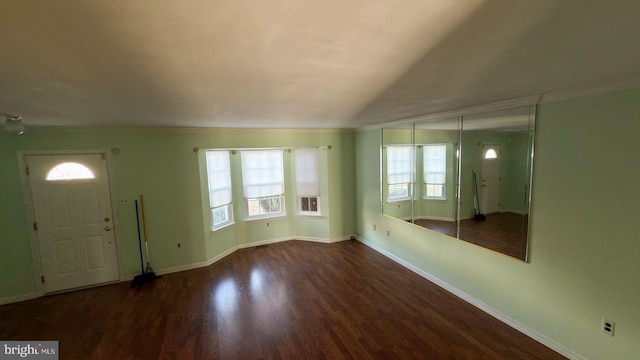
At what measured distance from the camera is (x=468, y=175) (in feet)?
11.6

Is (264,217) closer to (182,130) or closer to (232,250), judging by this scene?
(232,250)

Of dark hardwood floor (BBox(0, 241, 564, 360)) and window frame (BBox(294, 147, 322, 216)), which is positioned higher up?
window frame (BBox(294, 147, 322, 216))

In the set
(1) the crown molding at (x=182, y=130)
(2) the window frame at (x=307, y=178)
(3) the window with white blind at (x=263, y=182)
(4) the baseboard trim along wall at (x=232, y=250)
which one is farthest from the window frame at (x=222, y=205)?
(2) the window frame at (x=307, y=178)

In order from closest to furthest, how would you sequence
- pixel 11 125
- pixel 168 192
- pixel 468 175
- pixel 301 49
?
pixel 301 49
pixel 11 125
pixel 468 175
pixel 168 192

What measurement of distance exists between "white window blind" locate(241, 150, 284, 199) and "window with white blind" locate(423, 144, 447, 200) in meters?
3.03

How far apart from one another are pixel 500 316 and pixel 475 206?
4.33 ft

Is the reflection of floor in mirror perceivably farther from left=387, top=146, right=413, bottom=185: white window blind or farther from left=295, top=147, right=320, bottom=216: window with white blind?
left=295, top=147, right=320, bottom=216: window with white blind

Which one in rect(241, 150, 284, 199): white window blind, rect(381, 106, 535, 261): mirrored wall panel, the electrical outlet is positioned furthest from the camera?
rect(241, 150, 284, 199): white window blind

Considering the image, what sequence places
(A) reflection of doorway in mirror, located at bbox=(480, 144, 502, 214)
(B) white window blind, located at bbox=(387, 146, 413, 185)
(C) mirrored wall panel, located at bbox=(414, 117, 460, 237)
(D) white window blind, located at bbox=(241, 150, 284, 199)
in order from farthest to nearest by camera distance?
(D) white window blind, located at bbox=(241, 150, 284, 199) < (B) white window blind, located at bbox=(387, 146, 413, 185) < (C) mirrored wall panel, located at bbox=(414, 117, 460, 237) < (A) reflection of doorway in mirror, located at bbox=(480, 144, 502, 214)

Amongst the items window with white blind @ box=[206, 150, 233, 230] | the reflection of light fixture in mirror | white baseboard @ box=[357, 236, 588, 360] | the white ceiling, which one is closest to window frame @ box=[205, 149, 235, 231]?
window with white blind @ box=[206, 150, 233, 230]

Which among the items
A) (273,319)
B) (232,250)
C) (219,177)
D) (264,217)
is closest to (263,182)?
(264,217)

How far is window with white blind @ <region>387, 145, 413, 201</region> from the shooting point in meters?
4.42

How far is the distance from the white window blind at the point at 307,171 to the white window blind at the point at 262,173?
41 centimetres

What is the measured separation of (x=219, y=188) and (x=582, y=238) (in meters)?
5.13
